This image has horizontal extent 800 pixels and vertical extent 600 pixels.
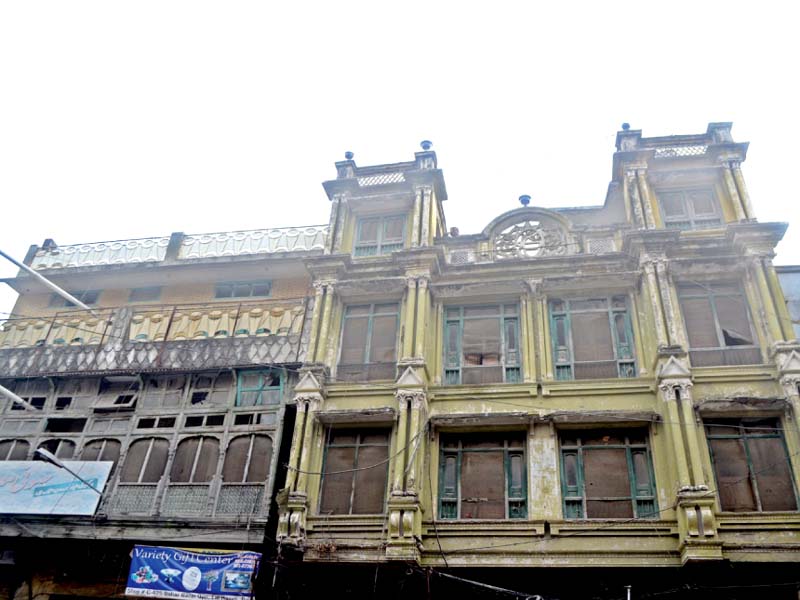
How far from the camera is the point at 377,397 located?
16578 millimetres

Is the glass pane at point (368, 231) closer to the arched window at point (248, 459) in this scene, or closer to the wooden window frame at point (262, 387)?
the wooden window frame at point (262, 387)

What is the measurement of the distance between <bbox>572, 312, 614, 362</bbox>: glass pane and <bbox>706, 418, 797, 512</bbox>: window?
112 inches

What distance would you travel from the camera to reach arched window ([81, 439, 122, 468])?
17.7 metres

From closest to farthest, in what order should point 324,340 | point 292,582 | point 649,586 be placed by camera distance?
point 649,586, point 292,582, point 324,340

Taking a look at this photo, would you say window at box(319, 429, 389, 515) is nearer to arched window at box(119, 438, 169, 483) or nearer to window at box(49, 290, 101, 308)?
arched window at box(119, 438, 169, 483)

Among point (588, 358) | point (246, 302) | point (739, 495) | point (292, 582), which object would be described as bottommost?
point (292, 582)

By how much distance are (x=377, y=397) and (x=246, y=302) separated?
22.3 ft

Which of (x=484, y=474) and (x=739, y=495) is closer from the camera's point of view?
(x=739, y=495)

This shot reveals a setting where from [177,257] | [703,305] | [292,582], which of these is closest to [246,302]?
[177,257]

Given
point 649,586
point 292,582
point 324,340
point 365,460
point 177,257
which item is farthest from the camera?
point 177,257

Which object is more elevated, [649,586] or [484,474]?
[484,474]

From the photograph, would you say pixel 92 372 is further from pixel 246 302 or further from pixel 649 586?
pixel 649 586

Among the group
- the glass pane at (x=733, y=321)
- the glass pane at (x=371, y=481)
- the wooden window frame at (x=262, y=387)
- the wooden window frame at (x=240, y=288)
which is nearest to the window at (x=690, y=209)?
the glass pane at (x=733, y=321)

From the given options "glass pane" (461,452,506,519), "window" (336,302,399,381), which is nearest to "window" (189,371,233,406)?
"window" (336,302,399,381)
